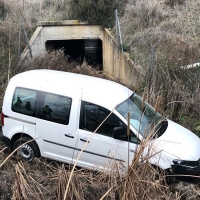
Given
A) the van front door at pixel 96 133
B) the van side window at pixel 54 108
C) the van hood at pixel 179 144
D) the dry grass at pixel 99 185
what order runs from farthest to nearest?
the van side window at pixel 54 108 < the van front door at pixel 96 133 < the van hood at pixel 179 144 < the dry grass at pixel 99 185

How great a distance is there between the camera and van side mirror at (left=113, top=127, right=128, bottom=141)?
5531 millimetres

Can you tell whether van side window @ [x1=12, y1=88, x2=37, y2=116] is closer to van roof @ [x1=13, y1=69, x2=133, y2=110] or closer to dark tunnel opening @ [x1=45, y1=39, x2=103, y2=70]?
van roof @ [x1=13, y1=69, x2=133, y2=110]

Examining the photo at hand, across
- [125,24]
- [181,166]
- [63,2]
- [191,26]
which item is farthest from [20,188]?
[63,2]

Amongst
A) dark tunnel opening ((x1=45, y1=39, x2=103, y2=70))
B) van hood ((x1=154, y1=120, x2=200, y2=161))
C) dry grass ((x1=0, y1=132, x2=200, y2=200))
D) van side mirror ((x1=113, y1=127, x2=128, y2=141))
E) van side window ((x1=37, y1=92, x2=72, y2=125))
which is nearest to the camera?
dry grass ((x1=0, y1=132, x2=200, y2=200))

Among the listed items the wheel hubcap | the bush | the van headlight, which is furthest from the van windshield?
the bush

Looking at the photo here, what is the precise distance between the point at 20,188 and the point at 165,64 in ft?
21.1

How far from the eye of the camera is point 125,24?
13031mm

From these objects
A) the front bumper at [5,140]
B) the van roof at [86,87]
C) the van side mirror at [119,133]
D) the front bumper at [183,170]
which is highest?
the van roof at [86,87]

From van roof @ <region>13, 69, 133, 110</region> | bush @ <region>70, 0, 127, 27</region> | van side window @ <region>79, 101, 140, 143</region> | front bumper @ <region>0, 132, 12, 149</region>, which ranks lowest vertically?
front bumper @ <region>0, 132, 12, 149</region>

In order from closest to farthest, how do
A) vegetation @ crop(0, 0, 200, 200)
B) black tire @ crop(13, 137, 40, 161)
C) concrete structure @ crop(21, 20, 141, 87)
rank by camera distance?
vegetation @ crop(0, 0, 200, 200)
black tire @ crop(13, 137, 40, 161)
concrete structure @ crop(21, 20, 141, 87)

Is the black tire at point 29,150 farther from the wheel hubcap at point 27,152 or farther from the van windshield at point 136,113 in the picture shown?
the van windshield at point 136,113

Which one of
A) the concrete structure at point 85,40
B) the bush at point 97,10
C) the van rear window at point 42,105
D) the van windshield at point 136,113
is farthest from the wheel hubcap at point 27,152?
the bush at point 97,10

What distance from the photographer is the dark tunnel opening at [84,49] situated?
14.1 meters

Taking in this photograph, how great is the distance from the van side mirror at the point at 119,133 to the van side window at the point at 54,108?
3.30ft
